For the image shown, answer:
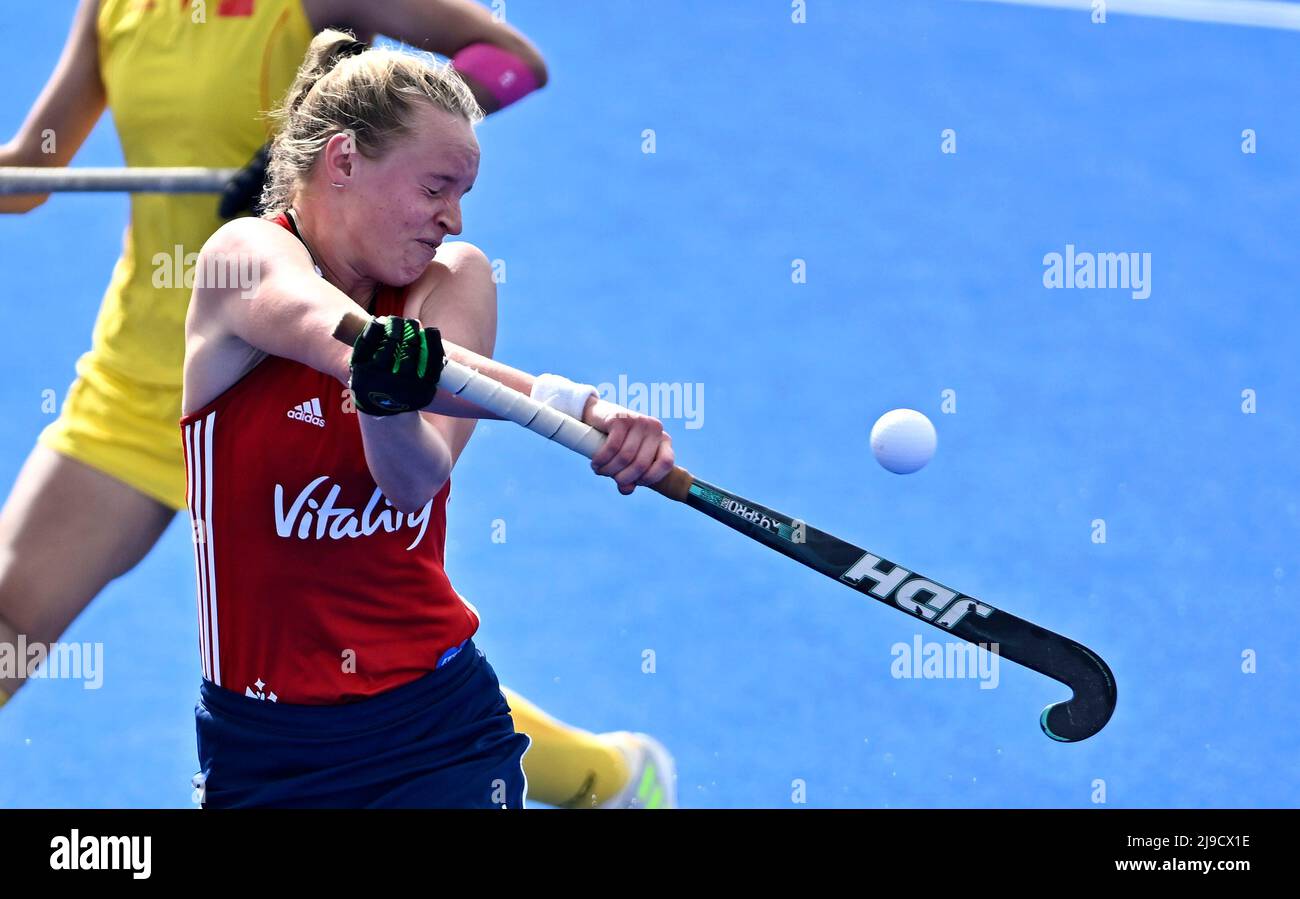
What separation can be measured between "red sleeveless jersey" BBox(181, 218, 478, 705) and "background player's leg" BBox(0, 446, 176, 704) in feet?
3.51

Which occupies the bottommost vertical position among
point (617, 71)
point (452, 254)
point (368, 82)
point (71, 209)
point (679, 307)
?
point (452, 254)

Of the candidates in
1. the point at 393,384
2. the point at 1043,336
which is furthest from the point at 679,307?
the point at 393,384

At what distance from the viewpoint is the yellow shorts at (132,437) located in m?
3.73

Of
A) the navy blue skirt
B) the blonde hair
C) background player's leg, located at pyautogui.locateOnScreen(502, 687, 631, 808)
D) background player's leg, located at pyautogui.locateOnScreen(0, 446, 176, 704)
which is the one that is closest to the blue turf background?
→ background player's leg, located at pyautogui.locateOnScreen(0, 446, 176, 704)

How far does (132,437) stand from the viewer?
375 centimetres

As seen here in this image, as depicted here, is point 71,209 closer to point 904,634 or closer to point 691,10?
point 691,10

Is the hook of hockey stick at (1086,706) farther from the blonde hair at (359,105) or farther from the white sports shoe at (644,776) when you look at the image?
the blonde hair at (359,105)

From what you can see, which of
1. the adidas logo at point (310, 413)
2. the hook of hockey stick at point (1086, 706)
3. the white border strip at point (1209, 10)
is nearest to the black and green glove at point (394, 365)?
the adidas logo at point (310, 413)

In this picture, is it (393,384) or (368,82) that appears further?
(368,82)

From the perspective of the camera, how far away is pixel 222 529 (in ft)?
8.71

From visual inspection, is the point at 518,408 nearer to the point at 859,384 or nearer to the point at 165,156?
the point at 165,156

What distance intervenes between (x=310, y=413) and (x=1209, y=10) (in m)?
7.45

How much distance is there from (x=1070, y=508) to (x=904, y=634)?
94cm

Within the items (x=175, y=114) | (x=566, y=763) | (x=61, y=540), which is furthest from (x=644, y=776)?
(x=175, y=114)
